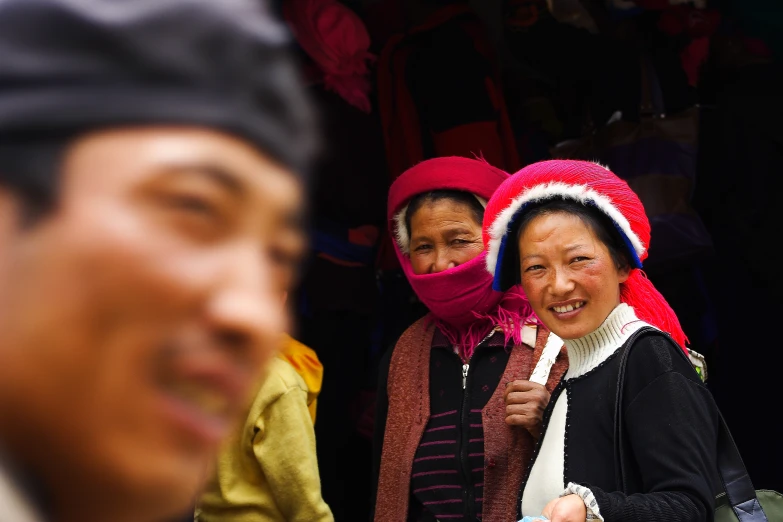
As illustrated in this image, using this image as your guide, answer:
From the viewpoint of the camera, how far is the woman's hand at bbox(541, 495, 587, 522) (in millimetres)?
1265

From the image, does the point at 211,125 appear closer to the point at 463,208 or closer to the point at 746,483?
the point at 746,483

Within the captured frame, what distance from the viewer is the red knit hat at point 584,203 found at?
1.60 meters

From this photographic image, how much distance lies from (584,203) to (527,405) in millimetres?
446

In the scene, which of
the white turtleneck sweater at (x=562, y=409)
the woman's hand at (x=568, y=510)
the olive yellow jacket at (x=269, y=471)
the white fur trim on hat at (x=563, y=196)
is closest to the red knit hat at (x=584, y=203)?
the white fur trim on hat at (x=563, y=196)

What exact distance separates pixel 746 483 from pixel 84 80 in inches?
53.7

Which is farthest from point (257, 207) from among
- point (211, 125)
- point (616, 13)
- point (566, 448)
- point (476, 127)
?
point (616, 13)

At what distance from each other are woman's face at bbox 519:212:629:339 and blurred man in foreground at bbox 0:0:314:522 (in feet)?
3.82

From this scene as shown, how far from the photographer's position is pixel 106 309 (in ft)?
1.35

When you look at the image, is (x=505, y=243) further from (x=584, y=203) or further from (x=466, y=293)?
(x=466, y=293)

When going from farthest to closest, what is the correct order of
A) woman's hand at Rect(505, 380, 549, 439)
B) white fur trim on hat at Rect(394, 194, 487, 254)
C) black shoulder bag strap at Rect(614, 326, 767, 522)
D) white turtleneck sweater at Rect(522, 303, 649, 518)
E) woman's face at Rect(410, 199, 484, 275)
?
1. white fur trim on hat at Rect(394, 194, 487, 254)
2. woman's face at Rect(410, 199, 484, 275)
3. woman's hand at Rect(505, 380, 549, 439)
4. white turtleneck sweater at Rect(522, 303, 649, 518)
5. black shoulder bag strap at Rect(614, 326, 767, 522)

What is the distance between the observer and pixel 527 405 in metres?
1.75

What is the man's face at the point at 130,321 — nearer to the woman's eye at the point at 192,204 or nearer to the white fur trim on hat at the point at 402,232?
the woman's eye at the point at 192,204

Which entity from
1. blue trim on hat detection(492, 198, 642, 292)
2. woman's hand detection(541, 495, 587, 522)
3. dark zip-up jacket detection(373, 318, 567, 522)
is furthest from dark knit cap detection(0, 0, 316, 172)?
dark zip-up jacket detection(373, 318, 567, 522)

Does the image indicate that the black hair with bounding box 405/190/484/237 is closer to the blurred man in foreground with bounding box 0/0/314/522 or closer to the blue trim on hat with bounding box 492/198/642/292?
the blue trim on hat with bounding box 492/198/642/292
